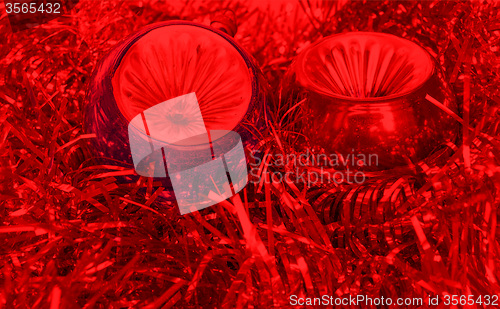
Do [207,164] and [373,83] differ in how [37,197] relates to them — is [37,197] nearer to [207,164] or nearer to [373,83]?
[207,164]

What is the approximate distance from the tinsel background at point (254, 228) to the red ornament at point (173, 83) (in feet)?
0.06

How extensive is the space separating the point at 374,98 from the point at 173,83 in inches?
5.5

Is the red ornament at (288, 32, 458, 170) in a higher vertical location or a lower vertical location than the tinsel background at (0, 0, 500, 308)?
higher

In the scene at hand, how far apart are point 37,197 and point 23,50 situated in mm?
168

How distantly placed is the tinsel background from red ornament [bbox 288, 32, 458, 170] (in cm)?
2

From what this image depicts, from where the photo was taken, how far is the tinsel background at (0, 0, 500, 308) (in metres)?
0.22

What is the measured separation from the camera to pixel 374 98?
10.5 inches

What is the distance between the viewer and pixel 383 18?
391 millimetres

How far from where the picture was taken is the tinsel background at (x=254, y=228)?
0.73 ft

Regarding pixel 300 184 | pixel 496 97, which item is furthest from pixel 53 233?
pixel 496 97

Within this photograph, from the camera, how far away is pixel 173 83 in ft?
0.96

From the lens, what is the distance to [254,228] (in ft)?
0.75

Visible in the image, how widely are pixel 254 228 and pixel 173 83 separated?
13 cm

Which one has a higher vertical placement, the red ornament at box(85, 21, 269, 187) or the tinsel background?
the red ornament at box(85, 21, 269, 187)
